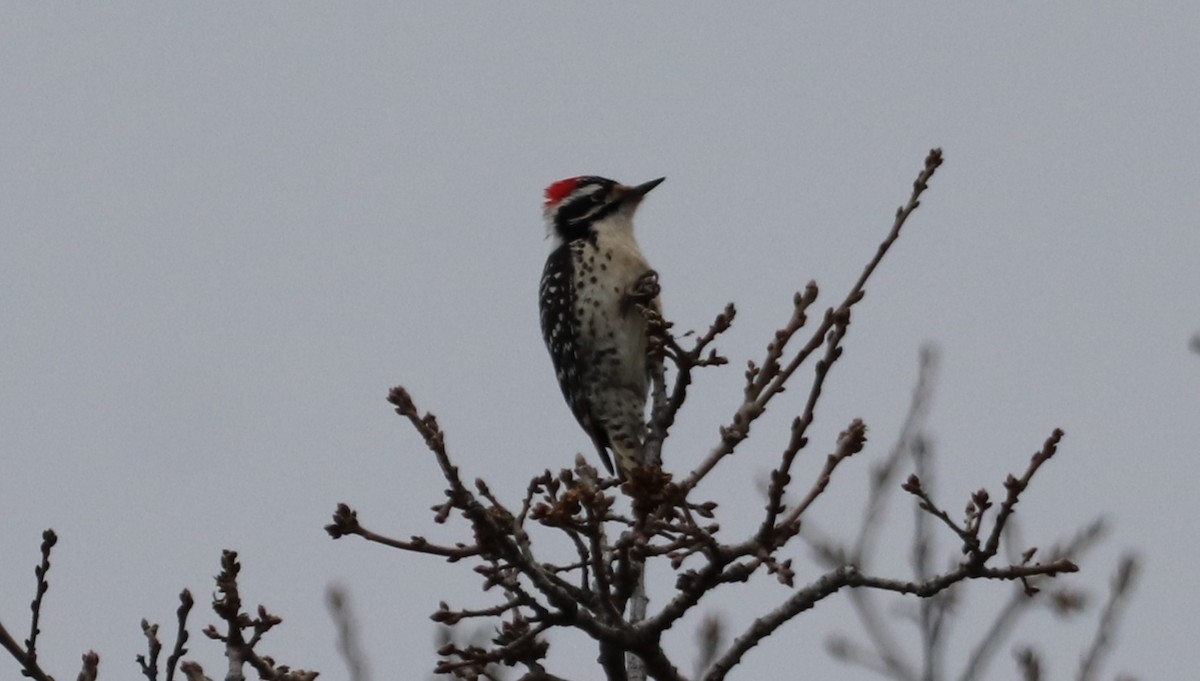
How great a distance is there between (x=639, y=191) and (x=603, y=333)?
3.72 feet

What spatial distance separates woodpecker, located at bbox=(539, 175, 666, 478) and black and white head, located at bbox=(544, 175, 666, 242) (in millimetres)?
75

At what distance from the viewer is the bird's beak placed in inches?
345

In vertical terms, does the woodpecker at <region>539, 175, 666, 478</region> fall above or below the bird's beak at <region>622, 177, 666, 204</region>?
below

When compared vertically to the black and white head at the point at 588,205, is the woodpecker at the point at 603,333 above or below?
below

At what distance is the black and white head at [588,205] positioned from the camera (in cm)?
888

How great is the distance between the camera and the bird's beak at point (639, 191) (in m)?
8.77

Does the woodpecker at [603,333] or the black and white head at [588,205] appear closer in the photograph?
the woodpecker at [603,333]

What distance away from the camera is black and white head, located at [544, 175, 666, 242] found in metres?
8.88

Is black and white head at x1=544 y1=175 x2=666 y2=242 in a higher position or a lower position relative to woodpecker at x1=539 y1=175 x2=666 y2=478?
higher

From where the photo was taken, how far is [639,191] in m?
8.81

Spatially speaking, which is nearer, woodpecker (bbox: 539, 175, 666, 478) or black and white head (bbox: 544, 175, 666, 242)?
woodpecker (bbox: 539, 175, 666, 478)

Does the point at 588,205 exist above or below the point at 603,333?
above

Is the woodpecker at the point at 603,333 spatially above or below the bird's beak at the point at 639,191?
below

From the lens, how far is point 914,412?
Result: 5.16 metres
